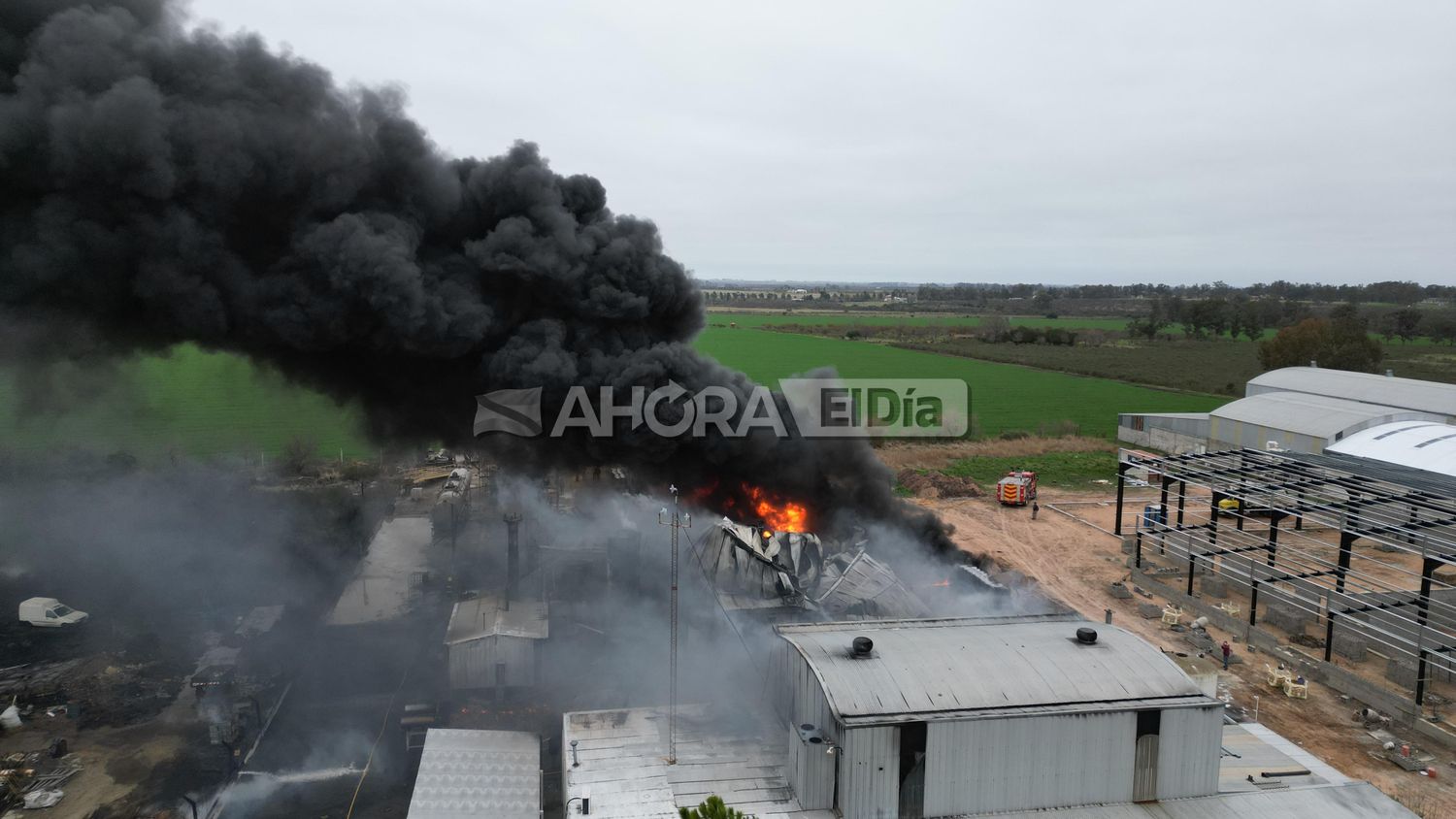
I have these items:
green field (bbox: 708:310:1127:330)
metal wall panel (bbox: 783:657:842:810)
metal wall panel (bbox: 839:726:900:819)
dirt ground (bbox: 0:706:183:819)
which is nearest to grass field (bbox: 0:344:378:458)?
dirt ground (bbox: 0:706:183:819)

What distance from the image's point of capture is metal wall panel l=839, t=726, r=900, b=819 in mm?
16047

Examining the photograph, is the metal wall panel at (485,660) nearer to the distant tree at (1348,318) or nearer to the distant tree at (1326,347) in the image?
the distant tree at (1326,347)

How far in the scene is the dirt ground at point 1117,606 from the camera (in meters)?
20.3

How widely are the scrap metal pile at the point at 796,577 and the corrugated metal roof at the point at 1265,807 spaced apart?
32.2 feet

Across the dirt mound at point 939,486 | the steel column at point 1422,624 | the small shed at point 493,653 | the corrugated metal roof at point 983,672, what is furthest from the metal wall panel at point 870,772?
the dirt mound at point 939,486

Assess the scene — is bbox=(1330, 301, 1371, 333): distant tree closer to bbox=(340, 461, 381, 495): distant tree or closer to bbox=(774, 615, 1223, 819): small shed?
bbox=(774, 615, 1223, 819): small shed

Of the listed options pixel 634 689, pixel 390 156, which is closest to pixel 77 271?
pixel 390 156

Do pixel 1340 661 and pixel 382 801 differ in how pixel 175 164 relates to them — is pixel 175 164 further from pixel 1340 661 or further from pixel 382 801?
pixel 1340 661

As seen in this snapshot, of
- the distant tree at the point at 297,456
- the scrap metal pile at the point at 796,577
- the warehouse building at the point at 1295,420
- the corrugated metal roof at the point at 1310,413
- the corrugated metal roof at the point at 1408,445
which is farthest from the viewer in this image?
the distant tree at the point at 297,456

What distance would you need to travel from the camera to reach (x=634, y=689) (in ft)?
76.0

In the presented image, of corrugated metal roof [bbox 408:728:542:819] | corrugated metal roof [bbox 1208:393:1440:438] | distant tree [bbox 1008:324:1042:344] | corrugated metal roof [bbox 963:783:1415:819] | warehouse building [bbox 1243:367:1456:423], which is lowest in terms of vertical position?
corrugated metal roof [bbox 408:728:542:819]

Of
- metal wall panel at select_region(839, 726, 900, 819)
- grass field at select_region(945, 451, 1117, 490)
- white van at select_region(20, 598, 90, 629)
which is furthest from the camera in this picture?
grass field at select_region(945, 451, 1117, 490)

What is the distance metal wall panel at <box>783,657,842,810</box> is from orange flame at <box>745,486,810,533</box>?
30.5 ft

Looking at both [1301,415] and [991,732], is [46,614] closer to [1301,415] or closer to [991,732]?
[991,732]
